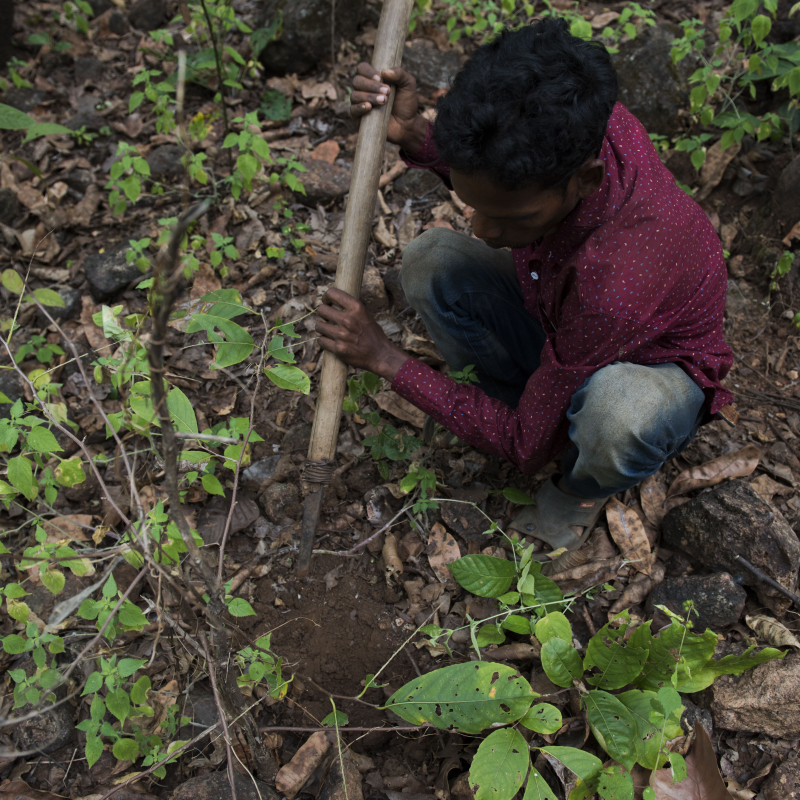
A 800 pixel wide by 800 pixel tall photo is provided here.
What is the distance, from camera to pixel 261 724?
2012mm

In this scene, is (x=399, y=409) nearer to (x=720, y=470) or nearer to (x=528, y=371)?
(x=528, y=371)

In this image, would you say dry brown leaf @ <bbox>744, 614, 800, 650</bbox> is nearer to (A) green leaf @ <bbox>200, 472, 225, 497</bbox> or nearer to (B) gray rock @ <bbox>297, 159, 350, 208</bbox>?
(A) green leaf @ <bbox>200, 472, 225, 497</bbox>

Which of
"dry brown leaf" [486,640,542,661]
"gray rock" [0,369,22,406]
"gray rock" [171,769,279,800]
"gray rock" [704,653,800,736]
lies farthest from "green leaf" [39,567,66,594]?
"gray rock" [704,653,800,736]

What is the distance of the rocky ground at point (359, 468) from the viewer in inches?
78.9

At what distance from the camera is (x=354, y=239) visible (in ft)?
7.02

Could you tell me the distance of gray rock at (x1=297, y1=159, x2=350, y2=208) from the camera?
11.5 feet

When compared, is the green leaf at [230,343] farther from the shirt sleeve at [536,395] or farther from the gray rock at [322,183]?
the gray rock at [322,183]

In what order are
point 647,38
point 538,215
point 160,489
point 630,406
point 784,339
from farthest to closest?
point 647,38, point 784,339, point 160,489, point 630,406, point 538,215

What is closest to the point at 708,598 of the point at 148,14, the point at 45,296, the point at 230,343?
the point at 230,343

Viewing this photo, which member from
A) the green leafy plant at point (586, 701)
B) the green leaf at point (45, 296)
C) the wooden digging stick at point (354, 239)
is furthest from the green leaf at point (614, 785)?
the green leaf at point (45, 296)

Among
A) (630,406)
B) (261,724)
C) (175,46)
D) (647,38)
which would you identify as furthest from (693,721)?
(175,46)

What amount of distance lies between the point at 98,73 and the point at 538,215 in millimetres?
4268

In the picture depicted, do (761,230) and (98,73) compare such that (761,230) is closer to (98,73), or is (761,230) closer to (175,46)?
(175,46)

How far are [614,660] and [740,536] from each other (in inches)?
30.6
